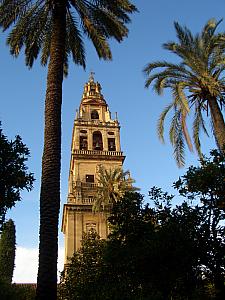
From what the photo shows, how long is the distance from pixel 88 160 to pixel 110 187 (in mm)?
7362

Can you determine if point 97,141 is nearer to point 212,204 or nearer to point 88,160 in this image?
point 88,160

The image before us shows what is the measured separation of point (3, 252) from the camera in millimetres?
51844

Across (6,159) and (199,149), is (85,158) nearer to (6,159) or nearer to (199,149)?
(199,149)

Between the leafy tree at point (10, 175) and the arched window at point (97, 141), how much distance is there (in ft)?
129

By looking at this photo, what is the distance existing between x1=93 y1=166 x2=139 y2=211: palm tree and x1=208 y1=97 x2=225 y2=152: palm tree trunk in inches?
960

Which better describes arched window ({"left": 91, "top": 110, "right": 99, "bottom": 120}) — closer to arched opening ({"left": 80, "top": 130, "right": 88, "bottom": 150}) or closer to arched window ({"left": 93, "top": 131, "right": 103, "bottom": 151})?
arched window ({"left": 93, "top": 131, "right": 103, "bottom": 151})

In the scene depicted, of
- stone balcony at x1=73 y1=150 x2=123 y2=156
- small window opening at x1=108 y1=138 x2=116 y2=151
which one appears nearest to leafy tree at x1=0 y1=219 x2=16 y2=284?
stone balcony at x1=73 y1=150 x2=123 y2=156

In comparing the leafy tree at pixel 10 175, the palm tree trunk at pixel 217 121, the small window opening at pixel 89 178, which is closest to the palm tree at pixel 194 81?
the palm tree trunk at pixel 217 121

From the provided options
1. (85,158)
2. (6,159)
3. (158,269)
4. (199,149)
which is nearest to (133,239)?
(158,269)

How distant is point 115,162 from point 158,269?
37.4 meters

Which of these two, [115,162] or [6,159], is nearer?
[6,159]

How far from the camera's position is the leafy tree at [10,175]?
12.4m

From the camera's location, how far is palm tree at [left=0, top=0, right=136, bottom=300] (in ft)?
36.4

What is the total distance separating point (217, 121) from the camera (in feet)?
57.3
